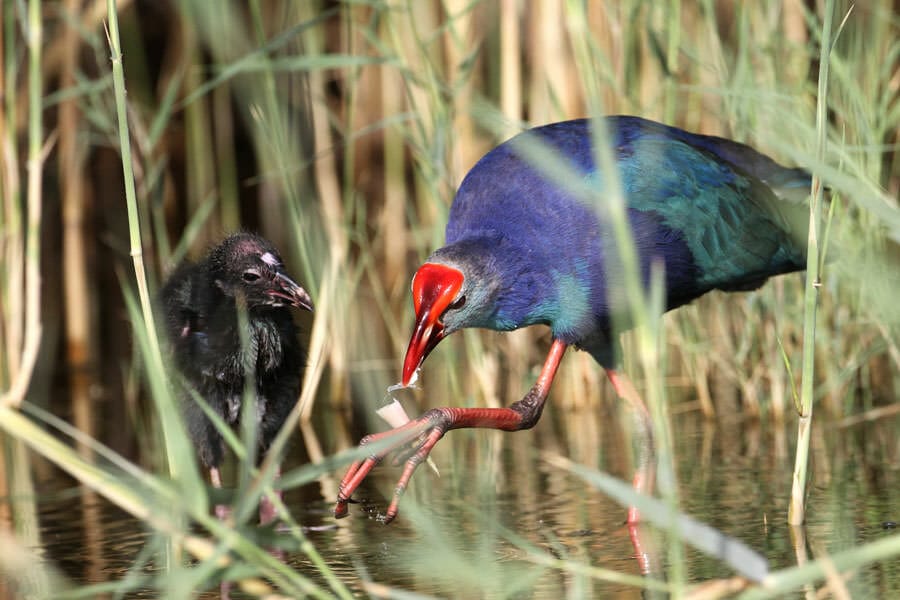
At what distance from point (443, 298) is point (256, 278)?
0.80 metres

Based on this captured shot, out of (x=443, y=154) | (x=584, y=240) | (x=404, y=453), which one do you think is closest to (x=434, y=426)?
(x=404, y=453)

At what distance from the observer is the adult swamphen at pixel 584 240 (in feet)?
10.8

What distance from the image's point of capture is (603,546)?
3238 millimetres

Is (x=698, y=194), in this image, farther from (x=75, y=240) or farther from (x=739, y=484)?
(x=75, y=240)

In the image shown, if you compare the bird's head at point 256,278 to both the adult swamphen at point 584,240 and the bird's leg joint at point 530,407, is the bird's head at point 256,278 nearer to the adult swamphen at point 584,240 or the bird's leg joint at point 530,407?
the adult swamphen at point 584,240

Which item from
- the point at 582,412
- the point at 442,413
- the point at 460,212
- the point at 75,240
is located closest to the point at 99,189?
the point at 75,240

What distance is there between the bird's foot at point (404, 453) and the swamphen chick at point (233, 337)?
0.65 meters

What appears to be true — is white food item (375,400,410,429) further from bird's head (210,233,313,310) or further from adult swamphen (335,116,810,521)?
bird's head (210,233,313,310)

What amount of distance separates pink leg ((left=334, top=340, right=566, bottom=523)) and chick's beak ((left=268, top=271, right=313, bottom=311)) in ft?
1.82

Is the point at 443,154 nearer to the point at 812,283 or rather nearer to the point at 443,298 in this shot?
the point at 443,298

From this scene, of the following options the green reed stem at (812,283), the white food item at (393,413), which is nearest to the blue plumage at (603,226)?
the white food item at (393,413)

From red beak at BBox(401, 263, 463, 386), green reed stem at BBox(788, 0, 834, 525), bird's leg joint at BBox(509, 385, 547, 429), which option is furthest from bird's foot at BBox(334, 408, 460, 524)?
green reed stem at BBox(788, 0, 834, 525)

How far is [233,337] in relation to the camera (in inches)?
149

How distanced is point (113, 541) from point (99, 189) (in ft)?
16.5
